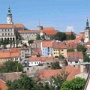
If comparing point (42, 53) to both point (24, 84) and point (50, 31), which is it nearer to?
point (50, 31)

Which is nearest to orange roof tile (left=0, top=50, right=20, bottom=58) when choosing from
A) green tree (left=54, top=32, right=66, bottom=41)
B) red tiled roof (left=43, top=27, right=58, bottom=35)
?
green tree (left=54, top=32, right=66, bottom=41)

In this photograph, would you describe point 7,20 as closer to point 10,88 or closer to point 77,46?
point 77,46

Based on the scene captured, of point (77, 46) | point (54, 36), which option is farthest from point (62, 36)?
point (77, 46)

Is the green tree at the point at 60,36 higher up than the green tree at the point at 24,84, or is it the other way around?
the green tree at the point at 24,84

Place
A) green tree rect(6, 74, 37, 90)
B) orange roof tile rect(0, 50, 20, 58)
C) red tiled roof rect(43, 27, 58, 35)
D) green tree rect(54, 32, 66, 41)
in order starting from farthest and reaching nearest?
red tiled roof rect(43, 27, 58, 35) < green tree rect(54, 32, 66, 41) < orange roof tile rect(0, 50, 20, 58) < green tree rect(6, 74, 37, 90)

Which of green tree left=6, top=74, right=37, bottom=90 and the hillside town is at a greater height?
green tree left=6, top=74, right=37, bottom=90

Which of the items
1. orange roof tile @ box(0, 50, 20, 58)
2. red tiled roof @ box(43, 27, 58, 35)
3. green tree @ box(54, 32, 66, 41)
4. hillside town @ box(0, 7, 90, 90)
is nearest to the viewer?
hillside town @ box(0, 7, 90, 90)

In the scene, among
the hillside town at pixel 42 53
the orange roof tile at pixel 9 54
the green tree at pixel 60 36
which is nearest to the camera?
the hillside town at pixel 42 53

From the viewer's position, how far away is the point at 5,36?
94625mm

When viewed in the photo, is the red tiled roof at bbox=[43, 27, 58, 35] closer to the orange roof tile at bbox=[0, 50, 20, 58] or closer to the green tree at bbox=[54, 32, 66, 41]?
the green tree at bbox=[54, 32, 66, 41]

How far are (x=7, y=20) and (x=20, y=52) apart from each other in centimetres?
4658

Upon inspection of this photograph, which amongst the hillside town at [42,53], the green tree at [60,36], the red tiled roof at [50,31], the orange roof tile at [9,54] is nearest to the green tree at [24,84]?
the hillside town at [42,53]

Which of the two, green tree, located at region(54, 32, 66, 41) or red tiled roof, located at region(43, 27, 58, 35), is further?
red tiled roof, located at region(43, 27, 58, 35)

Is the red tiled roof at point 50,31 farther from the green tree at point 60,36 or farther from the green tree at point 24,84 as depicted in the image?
the green tree at point 24,84
